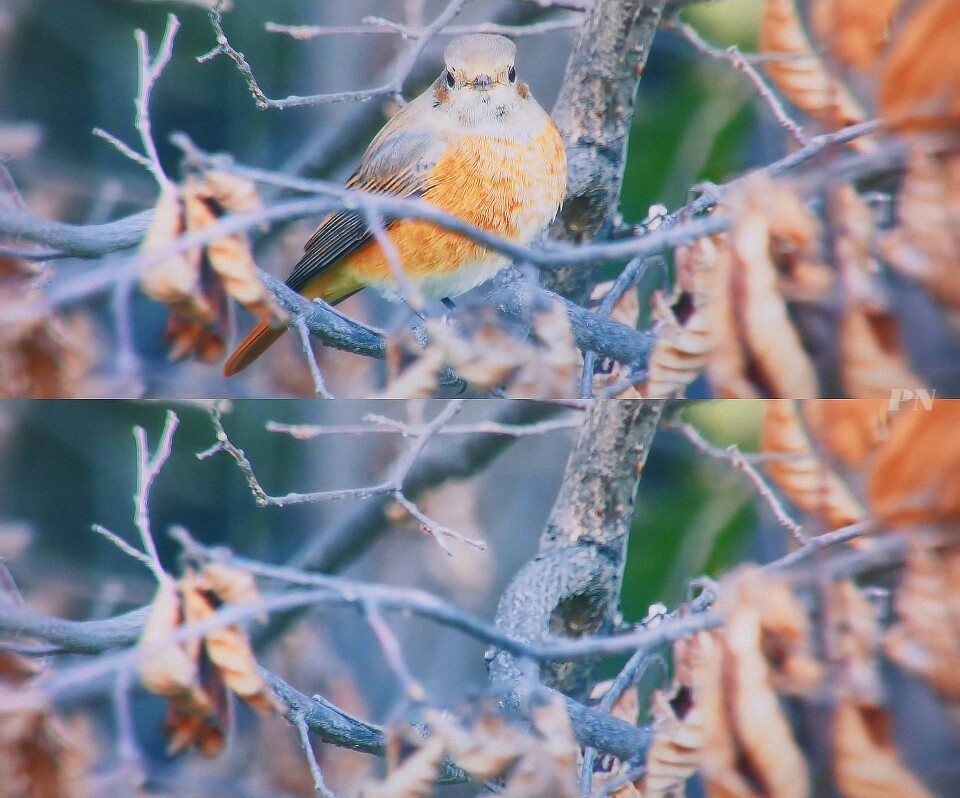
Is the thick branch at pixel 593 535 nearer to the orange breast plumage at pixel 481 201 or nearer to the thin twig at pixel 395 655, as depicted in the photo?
the orange breast plumage at pixel 481 201

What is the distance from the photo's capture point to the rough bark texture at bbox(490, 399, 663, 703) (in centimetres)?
191

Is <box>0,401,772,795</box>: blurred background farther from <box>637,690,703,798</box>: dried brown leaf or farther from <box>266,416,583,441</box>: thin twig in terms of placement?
<box>637,690,703,798</box>: dried brown leaf

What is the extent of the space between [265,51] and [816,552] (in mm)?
1256

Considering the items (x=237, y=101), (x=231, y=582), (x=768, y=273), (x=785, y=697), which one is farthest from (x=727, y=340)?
(x=237, y=101)

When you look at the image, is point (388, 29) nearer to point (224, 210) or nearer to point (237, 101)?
point (237, 101)

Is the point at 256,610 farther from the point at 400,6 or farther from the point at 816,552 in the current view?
the point at 400,6

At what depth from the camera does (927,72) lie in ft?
4.38

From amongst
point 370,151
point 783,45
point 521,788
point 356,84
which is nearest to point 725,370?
point 521,788

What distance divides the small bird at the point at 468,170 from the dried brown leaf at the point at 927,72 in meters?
0.62

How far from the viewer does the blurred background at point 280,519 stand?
1793 mm

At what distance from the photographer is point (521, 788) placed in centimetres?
128

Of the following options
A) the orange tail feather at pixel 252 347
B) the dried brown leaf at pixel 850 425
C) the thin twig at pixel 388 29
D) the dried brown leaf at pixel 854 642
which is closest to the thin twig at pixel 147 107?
the thin twig at pixel 388 29

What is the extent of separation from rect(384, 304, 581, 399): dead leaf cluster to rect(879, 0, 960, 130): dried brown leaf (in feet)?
1.64

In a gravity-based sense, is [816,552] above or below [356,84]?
below
